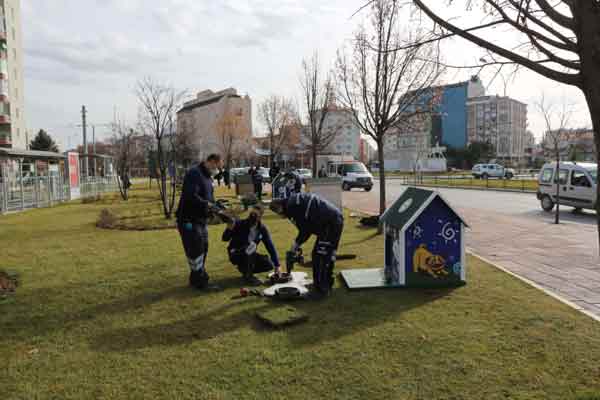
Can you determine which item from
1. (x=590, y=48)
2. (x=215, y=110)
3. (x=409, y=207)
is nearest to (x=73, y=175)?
(x=409, y=207)

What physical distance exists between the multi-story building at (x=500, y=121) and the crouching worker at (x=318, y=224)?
10750cm

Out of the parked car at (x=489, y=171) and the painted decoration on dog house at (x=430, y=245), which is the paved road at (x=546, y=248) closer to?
the painted decoration on dog house at (x=430, y=245)

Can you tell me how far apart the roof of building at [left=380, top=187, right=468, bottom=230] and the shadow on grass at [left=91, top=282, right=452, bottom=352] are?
0.98 meters

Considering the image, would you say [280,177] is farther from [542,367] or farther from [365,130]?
[542,367]

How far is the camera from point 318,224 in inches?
216

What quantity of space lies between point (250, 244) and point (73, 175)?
23936mm

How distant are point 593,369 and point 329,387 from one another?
2.24 metres

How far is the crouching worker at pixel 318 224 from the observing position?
17.7ft

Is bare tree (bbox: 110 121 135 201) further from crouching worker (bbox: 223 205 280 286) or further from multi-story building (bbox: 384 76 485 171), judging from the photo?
multi-story building (bbox: 384 76 485 171)

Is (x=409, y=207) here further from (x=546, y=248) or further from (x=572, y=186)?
(x=572, y=186)

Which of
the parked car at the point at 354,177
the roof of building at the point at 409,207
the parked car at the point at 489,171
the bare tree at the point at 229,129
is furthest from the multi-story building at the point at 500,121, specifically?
the roof of building at the point at 409,207

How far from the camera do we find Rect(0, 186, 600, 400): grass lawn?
3303 mm

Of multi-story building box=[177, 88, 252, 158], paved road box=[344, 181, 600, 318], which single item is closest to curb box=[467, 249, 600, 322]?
paved road box=[344, 181, 600, 318]

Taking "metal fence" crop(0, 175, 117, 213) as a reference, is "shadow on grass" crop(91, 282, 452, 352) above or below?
below
